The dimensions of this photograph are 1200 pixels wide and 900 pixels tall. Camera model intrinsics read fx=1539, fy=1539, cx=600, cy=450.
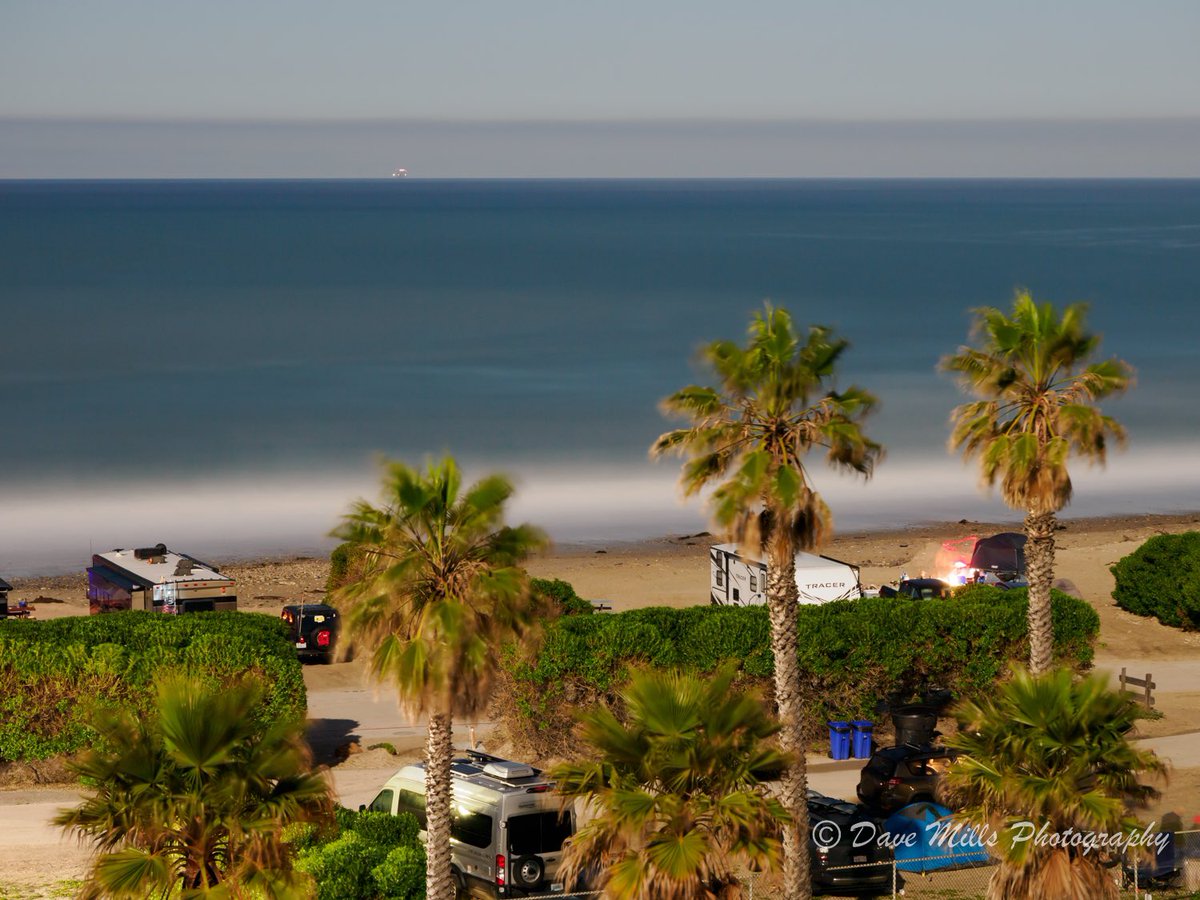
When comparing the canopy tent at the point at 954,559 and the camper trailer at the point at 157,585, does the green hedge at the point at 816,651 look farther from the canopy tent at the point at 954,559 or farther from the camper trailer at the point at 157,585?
the canopy tent at the point at 954,559

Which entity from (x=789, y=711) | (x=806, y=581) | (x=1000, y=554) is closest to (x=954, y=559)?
(x=1000, y=554)

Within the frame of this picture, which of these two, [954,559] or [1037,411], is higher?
[1037,411]

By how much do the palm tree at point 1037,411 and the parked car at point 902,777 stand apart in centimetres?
239

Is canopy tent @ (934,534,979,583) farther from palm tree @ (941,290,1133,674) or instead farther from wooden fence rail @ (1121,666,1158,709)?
palm tree @ (941,290,1133,674)

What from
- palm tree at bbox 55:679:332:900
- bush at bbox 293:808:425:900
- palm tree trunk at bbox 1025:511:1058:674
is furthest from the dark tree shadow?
palm tree at bbox 55:679:332:900

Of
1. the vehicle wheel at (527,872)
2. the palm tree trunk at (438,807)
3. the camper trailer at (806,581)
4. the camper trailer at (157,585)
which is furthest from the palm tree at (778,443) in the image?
the camper trailer at (157,585)

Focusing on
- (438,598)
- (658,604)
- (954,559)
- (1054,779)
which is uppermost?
(954,559)

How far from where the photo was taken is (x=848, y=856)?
20.0 metres

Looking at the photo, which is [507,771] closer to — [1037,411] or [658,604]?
[1037,411]

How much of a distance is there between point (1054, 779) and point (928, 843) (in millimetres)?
5326

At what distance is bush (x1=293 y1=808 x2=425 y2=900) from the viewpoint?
18328mm

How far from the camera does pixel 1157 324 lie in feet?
452

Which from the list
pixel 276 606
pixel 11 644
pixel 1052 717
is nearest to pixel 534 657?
pixel 11 644

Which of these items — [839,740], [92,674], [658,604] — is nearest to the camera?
[92,674]
